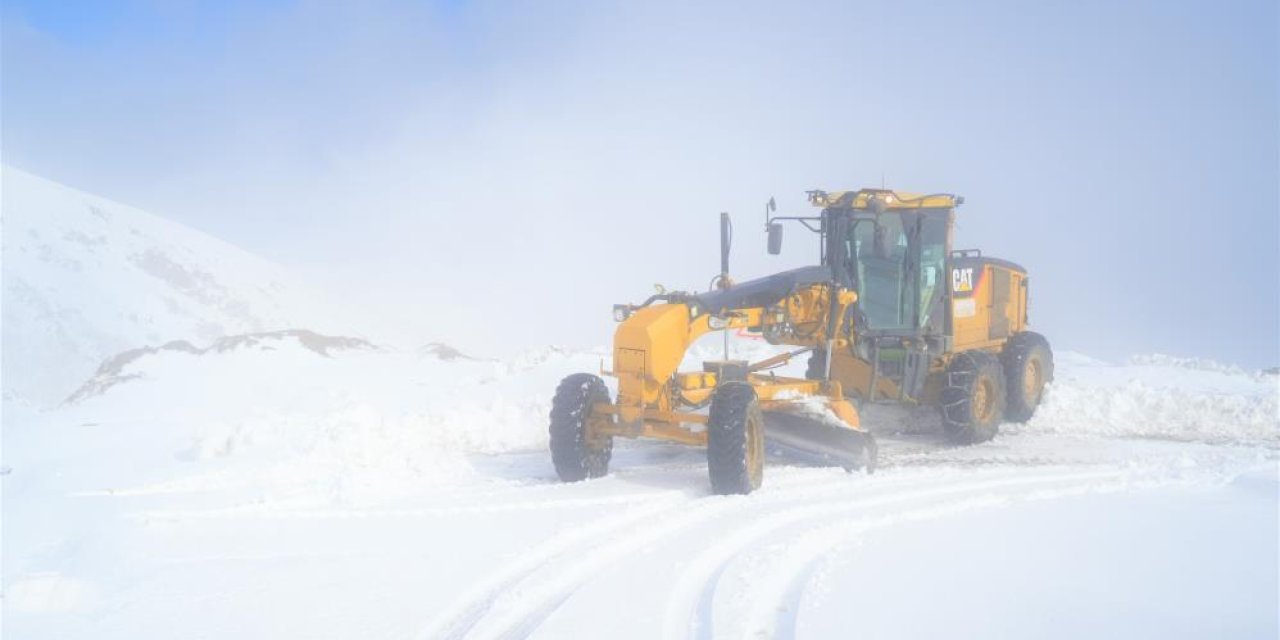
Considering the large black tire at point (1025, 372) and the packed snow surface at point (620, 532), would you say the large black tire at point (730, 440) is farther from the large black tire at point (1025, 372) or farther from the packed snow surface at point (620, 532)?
the large black tire at point (1025, 372)

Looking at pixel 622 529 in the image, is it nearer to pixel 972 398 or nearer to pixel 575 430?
pixel 575 430

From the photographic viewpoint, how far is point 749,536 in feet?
20.6

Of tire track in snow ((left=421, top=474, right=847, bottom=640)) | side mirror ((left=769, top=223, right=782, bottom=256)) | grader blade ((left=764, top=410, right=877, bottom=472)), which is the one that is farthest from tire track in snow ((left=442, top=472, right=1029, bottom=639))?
side mirror ((left=769, top=223, right=782, bottom=256))

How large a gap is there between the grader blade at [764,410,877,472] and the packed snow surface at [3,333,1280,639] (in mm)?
247

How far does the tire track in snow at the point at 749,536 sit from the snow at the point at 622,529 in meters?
0.03

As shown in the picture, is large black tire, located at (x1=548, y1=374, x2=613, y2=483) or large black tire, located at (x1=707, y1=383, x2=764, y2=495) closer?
large black tire, located at (x1=707, y1=383, x2=764, y2=495)

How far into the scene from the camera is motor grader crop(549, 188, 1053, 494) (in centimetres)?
795

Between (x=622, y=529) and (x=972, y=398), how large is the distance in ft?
18.7

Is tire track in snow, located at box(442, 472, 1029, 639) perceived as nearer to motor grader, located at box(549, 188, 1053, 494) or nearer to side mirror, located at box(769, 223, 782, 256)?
motor grader, located at box(549, 188, 1053, 494)

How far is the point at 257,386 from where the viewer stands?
14.9 m

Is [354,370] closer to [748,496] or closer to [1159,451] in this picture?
[748,496]

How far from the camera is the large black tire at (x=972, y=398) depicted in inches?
416

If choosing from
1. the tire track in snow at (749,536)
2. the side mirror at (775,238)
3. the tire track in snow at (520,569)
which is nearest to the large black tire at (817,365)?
the side mirror at (775,238)

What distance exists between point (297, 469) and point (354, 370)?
776 centimetres
